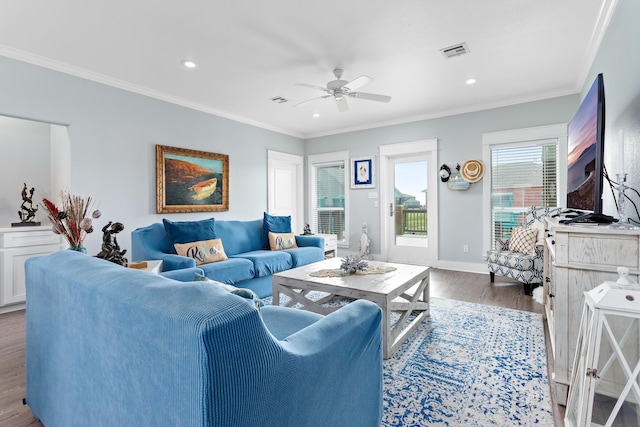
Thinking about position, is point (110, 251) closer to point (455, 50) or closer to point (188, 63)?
point (188, 63)

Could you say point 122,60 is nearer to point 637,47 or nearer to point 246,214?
point 246,214

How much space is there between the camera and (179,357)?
0.71m

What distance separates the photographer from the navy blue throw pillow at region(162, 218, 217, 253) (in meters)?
3.40

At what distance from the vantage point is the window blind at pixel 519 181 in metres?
4.29

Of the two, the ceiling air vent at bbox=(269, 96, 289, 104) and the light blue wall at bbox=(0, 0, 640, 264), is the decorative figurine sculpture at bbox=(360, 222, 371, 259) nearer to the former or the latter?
the light blue wall at bbox=(0, 0, 640, 264)

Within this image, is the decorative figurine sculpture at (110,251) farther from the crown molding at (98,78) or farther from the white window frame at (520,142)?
the white window frame at (520,142)

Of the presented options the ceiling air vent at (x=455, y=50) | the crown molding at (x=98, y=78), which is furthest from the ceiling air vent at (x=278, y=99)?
the ceiling air vent at (x=455, y=50)

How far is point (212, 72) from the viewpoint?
11.5 feet

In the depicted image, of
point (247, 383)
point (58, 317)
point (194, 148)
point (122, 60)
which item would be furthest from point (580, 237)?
point (194, 148)

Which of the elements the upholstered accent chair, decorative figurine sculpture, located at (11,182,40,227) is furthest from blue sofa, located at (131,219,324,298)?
the upholstered accent chair

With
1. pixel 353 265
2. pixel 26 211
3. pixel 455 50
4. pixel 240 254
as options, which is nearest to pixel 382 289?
pixel 353 265

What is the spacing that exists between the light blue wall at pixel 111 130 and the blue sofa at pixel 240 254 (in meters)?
0.71

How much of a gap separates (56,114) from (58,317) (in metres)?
2.99

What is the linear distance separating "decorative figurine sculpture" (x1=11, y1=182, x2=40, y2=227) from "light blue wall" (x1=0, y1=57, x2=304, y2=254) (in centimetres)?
21
